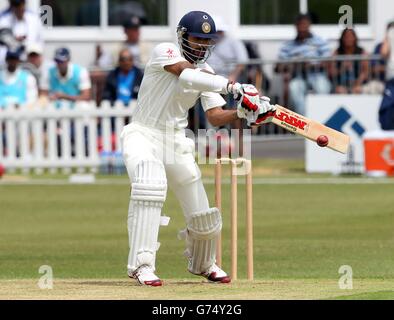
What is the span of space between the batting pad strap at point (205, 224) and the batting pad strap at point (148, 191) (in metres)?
0.41

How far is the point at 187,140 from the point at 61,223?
561 cm

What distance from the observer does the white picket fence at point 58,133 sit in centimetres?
1998

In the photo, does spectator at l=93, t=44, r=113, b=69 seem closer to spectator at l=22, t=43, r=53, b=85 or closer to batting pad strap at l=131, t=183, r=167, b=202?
spectator at l=22, t=43, r=53, b=85

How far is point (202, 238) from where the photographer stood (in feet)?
32.1

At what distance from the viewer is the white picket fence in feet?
65.6

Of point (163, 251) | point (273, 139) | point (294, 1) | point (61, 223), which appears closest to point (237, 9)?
point (294, 1)

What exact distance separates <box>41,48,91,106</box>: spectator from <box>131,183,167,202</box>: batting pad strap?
11068mm

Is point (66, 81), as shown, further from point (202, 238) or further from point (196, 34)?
point (196, 34)

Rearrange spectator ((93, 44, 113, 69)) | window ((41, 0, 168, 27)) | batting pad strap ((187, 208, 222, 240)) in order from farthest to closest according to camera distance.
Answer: window ((41, 0, 168, 27)) → spectator ((93, 44, 113, 69)) → batting pad strap ((187, 208, 222, 240))

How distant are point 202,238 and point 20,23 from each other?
485 inches

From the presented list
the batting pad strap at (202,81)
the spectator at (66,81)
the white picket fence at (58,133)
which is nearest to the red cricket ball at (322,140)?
the batting pad strap at (202,81)

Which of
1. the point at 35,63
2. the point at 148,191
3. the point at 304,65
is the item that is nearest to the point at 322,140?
the point at 148,191

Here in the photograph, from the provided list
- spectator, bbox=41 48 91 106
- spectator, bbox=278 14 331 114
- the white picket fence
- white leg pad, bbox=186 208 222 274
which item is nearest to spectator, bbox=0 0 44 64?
spectator, bbox=41 48 91 106

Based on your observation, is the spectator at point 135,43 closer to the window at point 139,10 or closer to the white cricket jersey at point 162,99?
the window at point 139,10
